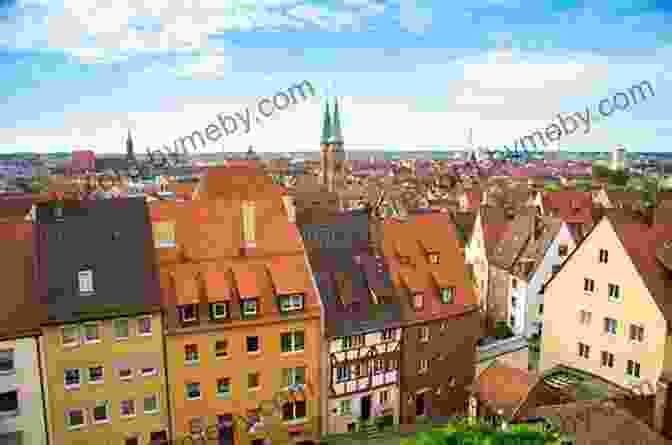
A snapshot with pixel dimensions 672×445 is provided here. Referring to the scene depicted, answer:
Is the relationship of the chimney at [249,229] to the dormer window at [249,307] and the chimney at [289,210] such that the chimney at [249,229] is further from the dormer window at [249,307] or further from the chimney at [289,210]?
the dormer window at [249,307]

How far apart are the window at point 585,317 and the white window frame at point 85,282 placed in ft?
104

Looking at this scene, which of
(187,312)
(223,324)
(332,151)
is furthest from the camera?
(332,151)

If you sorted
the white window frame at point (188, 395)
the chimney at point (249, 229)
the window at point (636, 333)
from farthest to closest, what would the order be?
1. the chimney at point (249, 229)
2. the window at point (636, 333)
3. the white window frame at point (188, 395)

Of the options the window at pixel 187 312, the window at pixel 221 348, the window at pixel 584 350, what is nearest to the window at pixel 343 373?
the window at pixel 221 348

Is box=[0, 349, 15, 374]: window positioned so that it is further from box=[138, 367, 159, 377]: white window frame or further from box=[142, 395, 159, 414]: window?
box=[142, 395, 159, 414]: window

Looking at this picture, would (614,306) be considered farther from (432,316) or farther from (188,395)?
(188,395)

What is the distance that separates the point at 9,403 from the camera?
1089 inches

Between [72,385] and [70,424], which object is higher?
[72,385]

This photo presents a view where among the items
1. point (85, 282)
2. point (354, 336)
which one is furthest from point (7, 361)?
point (354, 336)

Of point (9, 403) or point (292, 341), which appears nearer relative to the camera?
point (9, 403)

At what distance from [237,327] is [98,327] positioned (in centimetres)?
764

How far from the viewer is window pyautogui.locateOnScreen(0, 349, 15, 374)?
27.4m

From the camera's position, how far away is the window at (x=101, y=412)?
1167 inches

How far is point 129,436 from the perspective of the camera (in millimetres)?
30438
